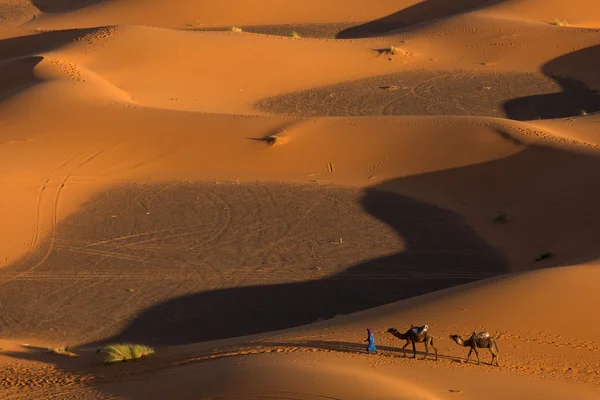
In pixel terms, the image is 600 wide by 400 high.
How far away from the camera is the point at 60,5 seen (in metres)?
59.6

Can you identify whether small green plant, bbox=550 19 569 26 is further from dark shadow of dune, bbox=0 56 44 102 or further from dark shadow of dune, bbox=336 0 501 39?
dark shadow of dune, bbox=0 56 44 102

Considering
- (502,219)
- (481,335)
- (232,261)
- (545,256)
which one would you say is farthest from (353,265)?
(481,335)

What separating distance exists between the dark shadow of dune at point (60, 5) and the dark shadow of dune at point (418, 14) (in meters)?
16.3

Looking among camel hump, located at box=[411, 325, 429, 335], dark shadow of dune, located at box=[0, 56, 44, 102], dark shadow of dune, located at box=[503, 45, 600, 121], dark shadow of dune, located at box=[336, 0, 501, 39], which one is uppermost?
camel hump, located at box=[411, 325, 429, 335]

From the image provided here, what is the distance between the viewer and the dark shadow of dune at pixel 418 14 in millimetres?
53156

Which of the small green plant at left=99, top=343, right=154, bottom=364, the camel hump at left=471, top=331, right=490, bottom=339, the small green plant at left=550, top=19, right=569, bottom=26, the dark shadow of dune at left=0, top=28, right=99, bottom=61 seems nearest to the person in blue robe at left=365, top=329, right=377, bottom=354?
the camel hump at left=471, top=331, right=490, bottom=339

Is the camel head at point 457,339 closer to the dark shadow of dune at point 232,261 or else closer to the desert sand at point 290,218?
the desert sand at point 290,218

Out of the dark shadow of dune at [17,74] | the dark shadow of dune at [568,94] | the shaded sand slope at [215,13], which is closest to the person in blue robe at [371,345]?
the dark shadow of dune at [17,74]

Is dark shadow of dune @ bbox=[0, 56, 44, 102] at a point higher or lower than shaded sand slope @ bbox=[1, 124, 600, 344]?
higher

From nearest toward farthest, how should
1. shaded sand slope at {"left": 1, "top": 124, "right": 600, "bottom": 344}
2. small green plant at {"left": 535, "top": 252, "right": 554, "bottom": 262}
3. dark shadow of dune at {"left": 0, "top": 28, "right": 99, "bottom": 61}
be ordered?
shaded sand slope at {"left": 1, "top": 124, "right": 600, "bottom": 344}
small green plant at {"left": 535, "top": 252, "right": 554, "bottom": 262}
dark shadow of dune at {"left": 0, "top": 28, "right": 99, "bottom": 61}

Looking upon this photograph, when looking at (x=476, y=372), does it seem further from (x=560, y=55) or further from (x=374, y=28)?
(x=374, y=28)

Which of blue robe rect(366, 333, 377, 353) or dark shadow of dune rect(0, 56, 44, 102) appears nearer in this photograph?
blue robe rect(366, 333, 377, 353)

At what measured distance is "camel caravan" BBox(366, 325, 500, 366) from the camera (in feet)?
42.9

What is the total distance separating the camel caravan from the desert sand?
0.52 feet
